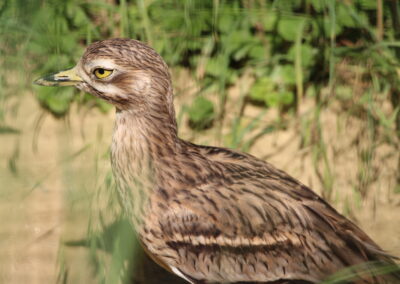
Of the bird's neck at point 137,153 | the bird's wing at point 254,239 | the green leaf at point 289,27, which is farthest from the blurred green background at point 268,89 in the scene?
the bird's wing at point 254,239

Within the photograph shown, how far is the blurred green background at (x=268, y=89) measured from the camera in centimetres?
384

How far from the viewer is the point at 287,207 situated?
288cm

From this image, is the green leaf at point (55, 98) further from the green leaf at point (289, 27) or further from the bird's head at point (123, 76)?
the green leaf at point (289, 27)

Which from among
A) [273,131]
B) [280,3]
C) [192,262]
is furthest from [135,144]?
[280,3]

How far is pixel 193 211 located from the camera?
285cm

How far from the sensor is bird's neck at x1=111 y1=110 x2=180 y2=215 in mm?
2852

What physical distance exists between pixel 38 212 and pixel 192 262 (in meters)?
1.10

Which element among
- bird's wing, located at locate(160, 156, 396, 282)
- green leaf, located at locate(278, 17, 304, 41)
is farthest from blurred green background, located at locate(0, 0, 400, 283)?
bird's wing, located at locate(160, 156, 396, 282)

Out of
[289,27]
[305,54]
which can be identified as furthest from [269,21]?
[305,54]

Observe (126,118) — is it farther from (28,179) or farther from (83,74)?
(28,179)

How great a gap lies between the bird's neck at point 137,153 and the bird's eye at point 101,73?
0.57ft

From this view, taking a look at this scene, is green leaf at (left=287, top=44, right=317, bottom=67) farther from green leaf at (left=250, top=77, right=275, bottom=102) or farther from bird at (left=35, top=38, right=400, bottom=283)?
bird at (left=35, top=38, right=400, bottom=283)

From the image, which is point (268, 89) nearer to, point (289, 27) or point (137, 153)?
point (289, 27)

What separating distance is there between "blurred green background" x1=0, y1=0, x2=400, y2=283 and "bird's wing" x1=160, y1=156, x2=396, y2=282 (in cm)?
94
